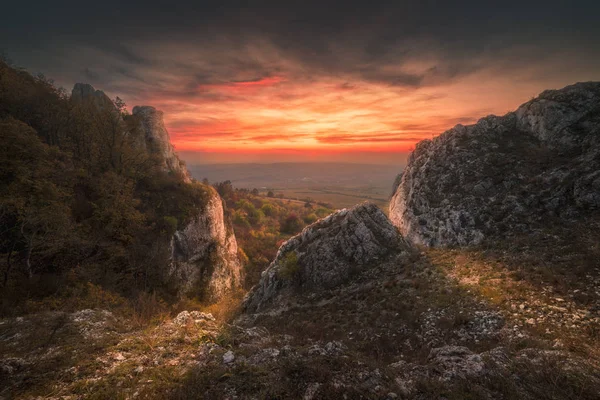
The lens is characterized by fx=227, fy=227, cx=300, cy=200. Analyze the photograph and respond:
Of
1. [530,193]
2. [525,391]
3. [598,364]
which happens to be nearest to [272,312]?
[525,391]

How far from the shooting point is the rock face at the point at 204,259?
37.2 metres

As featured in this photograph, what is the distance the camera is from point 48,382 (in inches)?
321

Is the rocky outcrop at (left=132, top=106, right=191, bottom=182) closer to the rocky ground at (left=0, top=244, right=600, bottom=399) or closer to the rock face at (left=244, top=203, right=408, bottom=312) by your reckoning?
the rock face at (left=244, top=203, right=408, bottom=312)

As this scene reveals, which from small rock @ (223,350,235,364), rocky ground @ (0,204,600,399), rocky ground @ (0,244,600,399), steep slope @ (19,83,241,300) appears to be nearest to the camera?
rocky ground @ (0,244,600,399)

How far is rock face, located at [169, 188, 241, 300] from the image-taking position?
37.2 m

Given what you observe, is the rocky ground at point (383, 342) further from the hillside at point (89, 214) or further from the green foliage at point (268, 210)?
the green foliage at point (268, 210)

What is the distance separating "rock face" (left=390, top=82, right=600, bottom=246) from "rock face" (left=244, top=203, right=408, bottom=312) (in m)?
6.82

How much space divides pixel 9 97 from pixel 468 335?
58.3m

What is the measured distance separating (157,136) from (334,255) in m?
59.7

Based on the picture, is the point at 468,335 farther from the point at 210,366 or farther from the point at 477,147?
the point at 477,147

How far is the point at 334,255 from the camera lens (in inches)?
1070

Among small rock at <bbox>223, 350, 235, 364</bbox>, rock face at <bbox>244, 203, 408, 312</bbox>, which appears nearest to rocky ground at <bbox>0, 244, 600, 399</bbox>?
small rock at <bbox>223, 350, 235, 364</bbox>

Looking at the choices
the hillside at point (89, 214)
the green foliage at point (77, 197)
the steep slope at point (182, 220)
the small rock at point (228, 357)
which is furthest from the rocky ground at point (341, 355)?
the steep slope at point (182, 220)

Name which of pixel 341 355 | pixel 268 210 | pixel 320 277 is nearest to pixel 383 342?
pixel 341 355
